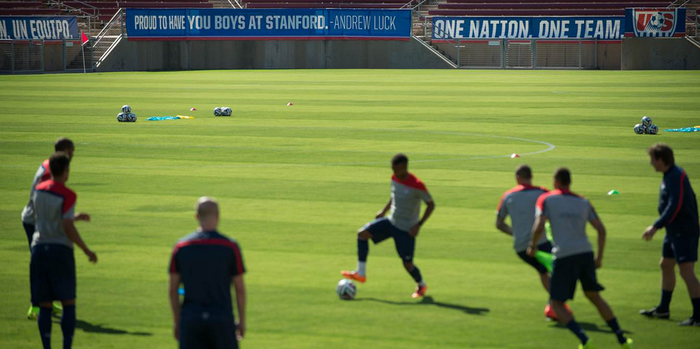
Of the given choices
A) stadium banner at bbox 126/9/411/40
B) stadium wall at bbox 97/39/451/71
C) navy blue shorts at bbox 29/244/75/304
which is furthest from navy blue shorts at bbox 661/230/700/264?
stadium wall at bbox 97/39/451/71

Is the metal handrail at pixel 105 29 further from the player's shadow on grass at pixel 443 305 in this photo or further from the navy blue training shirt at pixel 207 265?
the navy blue training shirt at pixel 207 265

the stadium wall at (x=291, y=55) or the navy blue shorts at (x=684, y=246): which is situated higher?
the stadium wall at (x=291, y=55)

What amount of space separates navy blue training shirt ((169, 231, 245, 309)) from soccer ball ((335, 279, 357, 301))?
4.46 meters

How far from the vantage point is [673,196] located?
35.0ft

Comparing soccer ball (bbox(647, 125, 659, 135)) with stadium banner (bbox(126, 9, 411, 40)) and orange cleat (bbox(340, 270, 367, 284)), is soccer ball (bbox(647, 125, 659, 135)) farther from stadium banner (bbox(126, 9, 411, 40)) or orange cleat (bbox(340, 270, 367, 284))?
stadium banner (bbox(126, 9, 411, 40))

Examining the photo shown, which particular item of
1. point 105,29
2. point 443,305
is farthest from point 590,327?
point 105,29

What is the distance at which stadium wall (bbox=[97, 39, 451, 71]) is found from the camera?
63219 mm

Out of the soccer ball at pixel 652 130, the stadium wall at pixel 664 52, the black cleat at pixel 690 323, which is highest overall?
the stadium wall at pixel 664 52

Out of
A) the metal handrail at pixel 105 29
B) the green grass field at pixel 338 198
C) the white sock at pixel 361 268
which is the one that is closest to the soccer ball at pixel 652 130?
the green grass field at pixel 338 198

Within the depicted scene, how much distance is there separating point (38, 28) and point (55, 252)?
51699 millimetres

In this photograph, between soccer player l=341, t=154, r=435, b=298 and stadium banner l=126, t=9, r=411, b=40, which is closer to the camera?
soccer player l=341, t=154, r=435, b=298

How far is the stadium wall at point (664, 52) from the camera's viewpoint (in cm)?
5650

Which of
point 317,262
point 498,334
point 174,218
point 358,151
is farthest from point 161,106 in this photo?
point 498,334

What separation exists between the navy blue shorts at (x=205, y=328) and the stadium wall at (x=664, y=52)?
5266 cm
